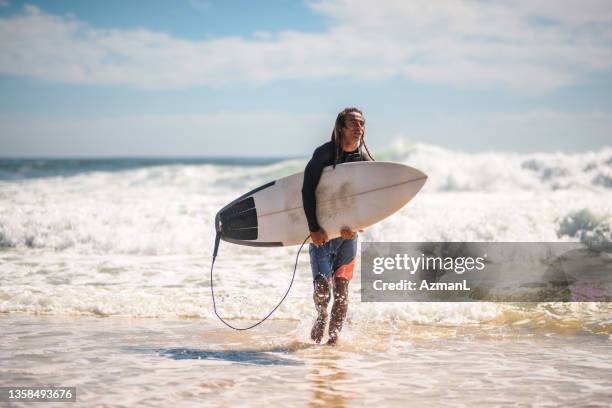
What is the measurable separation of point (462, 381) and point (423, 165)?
2065 cm

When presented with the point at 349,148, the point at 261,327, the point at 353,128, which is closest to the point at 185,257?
the point at 261,327

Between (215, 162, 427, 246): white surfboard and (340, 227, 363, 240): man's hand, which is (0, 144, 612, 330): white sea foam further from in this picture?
(340, 227, 363, 240): man's hand

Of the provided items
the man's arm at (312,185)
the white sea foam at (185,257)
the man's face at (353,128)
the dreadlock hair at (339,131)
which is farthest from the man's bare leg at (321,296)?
the white sea foam at (185,257)

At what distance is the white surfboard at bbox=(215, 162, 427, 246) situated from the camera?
→ 430 cm

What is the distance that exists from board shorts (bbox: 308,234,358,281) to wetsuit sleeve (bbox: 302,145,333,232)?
20 centimetres

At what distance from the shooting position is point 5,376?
3.67 meters

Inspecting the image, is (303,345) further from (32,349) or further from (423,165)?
(423,165)

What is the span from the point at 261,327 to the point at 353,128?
212 centimetres

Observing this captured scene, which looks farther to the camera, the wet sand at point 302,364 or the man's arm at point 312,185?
the man's arm at point 312,185

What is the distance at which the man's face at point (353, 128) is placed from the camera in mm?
4016

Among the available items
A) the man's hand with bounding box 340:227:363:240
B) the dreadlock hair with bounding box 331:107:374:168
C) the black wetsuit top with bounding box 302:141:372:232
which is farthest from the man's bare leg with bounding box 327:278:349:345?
the dreadlock hair with bounding box 331:107:374:168

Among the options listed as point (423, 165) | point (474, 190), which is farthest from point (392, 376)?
point (423, 165)

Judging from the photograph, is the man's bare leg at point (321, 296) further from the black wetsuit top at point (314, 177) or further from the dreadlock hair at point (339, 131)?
the dreadlock hair at point (339, 131)

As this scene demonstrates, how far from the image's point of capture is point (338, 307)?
4.31 metres
